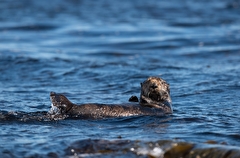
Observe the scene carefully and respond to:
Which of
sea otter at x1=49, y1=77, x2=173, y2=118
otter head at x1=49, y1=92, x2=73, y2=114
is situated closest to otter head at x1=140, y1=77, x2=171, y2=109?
sea otter at x1=49, y1=77, x2=173, y2=118

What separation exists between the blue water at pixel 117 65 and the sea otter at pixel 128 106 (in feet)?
0.38

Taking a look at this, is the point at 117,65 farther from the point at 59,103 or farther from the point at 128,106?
the point at 59,103

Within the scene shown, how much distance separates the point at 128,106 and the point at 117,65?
20.0 ft

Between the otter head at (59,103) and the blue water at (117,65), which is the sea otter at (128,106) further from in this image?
the blue water at (117,65)

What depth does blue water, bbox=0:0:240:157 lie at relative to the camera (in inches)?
269

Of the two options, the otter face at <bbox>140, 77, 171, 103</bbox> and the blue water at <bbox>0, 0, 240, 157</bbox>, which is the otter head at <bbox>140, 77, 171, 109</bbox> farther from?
the blue water at <bbox>0, 0, 240, 157</bbox>

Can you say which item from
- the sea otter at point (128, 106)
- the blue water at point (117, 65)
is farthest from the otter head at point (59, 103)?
the blue water at point (117, 65)

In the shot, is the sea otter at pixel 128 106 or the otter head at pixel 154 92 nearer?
the sea otter at pixel 128 106

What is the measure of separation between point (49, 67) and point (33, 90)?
2.64 m

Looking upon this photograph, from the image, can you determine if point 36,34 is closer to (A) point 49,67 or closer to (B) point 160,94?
(A) point 49,67

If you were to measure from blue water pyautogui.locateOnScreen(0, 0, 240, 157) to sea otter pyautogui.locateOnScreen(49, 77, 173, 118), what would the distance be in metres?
0.12

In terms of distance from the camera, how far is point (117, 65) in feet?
43.9

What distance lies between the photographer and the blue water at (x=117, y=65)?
269 inches

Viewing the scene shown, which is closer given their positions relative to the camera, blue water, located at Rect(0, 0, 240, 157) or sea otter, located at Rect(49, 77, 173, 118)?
blue water, located at Rect(0, 0, 240, 157)
